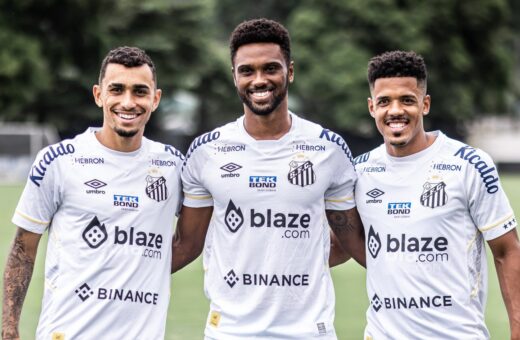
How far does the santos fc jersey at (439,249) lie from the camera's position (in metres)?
4.84

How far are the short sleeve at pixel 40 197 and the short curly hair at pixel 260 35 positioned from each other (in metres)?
1.12

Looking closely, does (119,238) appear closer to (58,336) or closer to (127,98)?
(58,336)

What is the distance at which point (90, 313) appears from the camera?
4.93 meters

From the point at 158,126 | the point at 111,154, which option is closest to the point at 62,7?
the point at 158,126

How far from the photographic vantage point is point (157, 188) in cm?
513

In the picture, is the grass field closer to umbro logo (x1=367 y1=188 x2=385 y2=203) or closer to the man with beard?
the man with beard

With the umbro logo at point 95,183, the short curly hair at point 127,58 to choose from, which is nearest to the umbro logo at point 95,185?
the umbro logo at point 95,183

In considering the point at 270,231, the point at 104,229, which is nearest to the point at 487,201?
the point at 270,231

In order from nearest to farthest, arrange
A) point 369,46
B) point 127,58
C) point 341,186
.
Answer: point 127,58, point 341,186, point 369,46

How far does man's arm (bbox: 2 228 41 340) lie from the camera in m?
4.98

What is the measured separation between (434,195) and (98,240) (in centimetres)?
173

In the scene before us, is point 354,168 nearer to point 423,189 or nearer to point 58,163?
point 423,189

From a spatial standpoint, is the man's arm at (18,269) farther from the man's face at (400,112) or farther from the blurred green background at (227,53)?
the blurred green background at (227,53)

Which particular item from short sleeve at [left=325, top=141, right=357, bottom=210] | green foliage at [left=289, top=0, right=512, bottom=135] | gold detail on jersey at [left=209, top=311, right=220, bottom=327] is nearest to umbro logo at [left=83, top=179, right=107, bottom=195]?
gold detail on jersey at [left=209, top=311, right=220, bottom=327]
